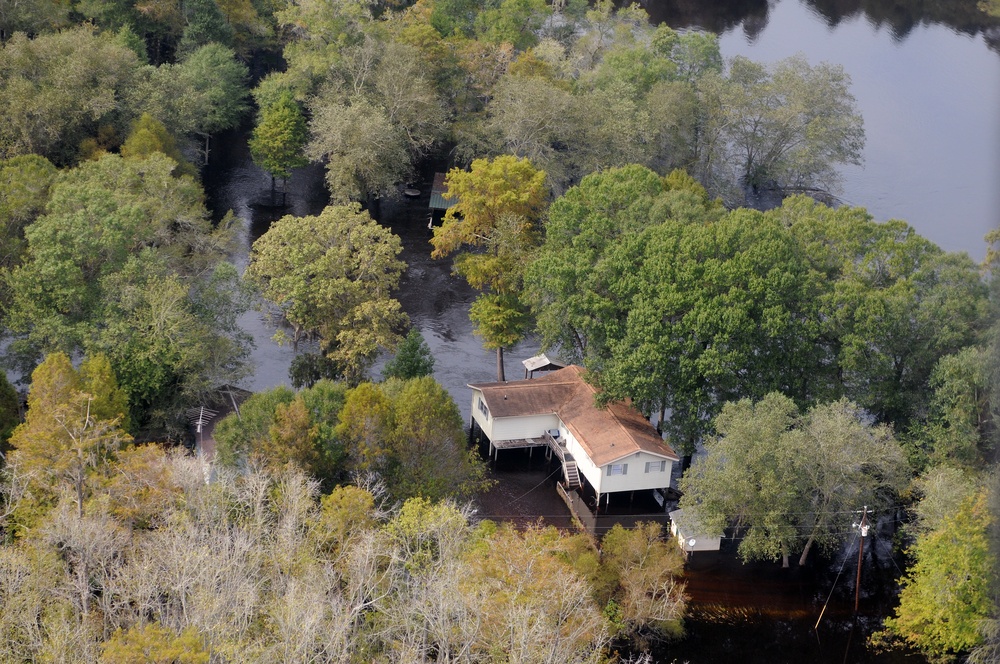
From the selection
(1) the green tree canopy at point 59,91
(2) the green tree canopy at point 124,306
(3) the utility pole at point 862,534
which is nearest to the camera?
(3) the utility pole at point 862,534

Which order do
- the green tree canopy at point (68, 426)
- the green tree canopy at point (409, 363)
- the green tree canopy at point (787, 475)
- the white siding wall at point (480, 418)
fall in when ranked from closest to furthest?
the green tree canopy at point (68, 426) < the green tree canopy at point (787, 475) < the green tree canopy at point (409, 363) < the white siding wall at point (480, 418)

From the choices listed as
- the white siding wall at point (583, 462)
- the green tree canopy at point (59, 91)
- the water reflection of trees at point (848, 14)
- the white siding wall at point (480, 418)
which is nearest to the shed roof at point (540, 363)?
the white siding wall at point (480, 418)

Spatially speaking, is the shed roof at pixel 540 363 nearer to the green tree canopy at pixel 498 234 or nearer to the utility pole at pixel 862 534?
the green tree canopy at pixel 498 234

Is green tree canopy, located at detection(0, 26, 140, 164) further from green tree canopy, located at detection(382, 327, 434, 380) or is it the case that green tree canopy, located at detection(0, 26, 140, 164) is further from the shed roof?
the shed roof

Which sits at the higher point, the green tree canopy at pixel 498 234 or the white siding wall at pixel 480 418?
the green tree canopy at pixel 498 234

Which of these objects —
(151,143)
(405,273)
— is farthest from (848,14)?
(151,143)

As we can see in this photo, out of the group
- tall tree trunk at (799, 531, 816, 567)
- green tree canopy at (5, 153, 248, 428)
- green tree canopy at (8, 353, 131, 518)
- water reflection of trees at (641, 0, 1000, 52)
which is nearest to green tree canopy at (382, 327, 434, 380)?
green tree canopy at (5, 153, 248, 428)

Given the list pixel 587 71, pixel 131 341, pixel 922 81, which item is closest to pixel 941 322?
pixel 131 341

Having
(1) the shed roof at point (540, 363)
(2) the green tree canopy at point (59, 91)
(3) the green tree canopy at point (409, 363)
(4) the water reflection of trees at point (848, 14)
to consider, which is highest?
(4) the water reflection of trees at point (848, 14)
